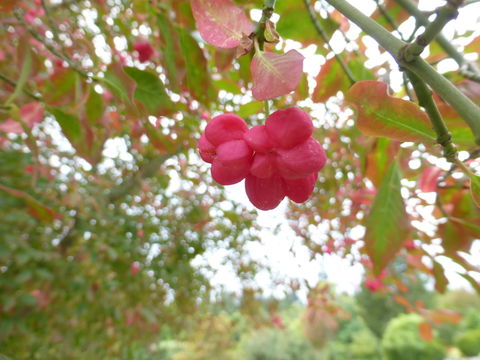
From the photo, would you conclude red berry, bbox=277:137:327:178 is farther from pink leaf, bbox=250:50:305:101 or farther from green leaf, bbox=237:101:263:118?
green leaf, bbox=237:101:263:118

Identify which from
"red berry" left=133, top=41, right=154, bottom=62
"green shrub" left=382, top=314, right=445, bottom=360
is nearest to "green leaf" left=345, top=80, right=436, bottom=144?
"red berry" left=133, top=41, right=154, bottom=62

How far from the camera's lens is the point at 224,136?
1.37ft

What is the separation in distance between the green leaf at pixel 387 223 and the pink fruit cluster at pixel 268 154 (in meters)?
0.32

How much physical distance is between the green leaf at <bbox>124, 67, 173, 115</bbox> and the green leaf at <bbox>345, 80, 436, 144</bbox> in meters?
0.36

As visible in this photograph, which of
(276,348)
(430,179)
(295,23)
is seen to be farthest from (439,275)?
(276,348)

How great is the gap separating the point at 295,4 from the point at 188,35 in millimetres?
212

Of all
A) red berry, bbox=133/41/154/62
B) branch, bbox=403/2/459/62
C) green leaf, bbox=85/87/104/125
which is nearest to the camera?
branch, bbox=403/2/459/62

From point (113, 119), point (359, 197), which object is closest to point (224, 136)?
point (359, 197)

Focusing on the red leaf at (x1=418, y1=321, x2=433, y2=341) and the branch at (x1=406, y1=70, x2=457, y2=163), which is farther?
the red leaf at (x1=418, y1=321, x2=433, y2=341)

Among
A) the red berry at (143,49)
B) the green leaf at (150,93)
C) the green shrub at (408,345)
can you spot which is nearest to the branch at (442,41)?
the green leaf at (150,93)

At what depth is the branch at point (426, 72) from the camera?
12.1 inches

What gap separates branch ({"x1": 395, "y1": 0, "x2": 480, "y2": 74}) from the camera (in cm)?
51

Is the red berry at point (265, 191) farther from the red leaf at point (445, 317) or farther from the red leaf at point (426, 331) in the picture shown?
the red leaf at point (426, 331)

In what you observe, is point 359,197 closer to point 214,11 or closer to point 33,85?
point 214,11
